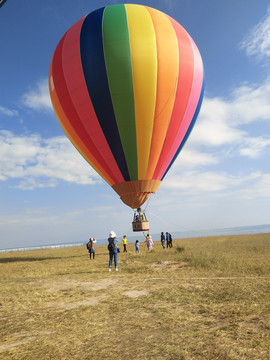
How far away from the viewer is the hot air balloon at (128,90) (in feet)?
48.4

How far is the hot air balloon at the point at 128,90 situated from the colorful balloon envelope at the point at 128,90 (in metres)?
0.06

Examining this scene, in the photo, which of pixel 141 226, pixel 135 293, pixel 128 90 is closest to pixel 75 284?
pixel 135 293

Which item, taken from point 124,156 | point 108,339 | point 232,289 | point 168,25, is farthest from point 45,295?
point 168,25

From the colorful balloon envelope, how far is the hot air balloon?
0.18 ft

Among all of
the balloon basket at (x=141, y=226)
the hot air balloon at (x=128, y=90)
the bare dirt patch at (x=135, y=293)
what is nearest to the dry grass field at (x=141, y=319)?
the bare dirt patch at (x=135, y=293)

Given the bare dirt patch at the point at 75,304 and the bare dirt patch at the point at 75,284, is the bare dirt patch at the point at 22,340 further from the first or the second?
the bare dirt patch at the point at 75,284

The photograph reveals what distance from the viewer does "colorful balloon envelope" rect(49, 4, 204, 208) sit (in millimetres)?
14750

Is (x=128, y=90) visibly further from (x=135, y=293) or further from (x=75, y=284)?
(x=135, y=293)

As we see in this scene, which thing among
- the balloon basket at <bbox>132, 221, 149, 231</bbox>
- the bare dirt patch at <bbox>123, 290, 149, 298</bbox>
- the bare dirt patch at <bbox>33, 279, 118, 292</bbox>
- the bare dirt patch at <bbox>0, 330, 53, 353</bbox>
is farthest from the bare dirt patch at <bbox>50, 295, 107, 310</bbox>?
the balloon basket at <bbox>132, 221, 149, 231</bbox>

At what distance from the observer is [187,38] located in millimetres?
16672

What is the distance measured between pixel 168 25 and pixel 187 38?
157 centimetres

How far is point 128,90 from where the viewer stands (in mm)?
14750

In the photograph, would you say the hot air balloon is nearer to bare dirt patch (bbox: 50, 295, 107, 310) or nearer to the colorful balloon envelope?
the colorful balloon envelope

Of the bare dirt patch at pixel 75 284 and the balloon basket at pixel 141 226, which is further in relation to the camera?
the balloon basket at pixel 141 226
